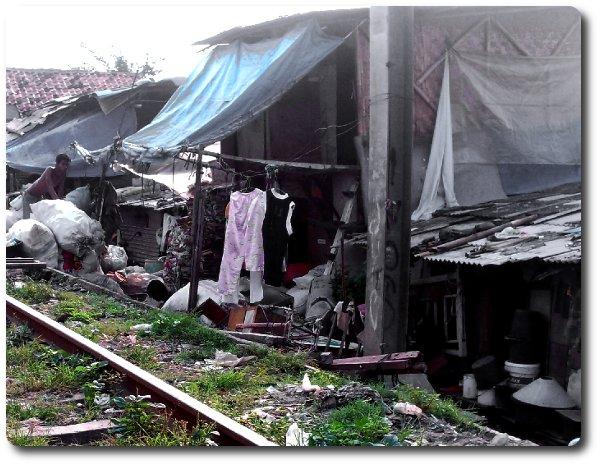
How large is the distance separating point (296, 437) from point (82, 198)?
11.2 m

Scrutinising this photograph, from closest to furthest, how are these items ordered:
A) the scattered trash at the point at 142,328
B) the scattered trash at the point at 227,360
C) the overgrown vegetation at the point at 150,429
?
1. the overgrown vegetation at the point at 150,429
2. the scattered trash at the point at 227,360
3. the scattered trash at the point at 142,328

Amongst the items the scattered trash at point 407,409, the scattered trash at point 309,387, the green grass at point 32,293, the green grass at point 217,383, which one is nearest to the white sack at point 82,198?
the green grass at point 32,293

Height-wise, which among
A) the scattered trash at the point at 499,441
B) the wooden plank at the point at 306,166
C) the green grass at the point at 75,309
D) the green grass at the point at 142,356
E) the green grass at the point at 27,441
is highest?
the wooden plank at the point at 306,166

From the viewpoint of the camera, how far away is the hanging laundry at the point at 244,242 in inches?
394

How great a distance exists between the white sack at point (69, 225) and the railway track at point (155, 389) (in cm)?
489

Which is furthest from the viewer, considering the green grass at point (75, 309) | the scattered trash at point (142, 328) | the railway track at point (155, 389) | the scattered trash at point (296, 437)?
the green grass at point (75, 309)

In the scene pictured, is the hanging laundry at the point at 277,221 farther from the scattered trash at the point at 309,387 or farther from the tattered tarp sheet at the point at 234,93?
the scattered trash at the point at 309,387

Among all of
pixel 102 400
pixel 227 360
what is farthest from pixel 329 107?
pixel 102 400

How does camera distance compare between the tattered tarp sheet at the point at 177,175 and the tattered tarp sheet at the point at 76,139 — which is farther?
the tattered tarp sheet at the point at 76,139

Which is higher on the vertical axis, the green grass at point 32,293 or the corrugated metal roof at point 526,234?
the corrugated metal roof at point 526,234

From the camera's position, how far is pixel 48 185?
13.0 metres

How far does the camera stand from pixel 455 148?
37.4ft

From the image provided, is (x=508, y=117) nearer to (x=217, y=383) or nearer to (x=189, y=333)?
(x=189, y=333)

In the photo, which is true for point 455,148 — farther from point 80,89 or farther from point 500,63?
point 80,89
